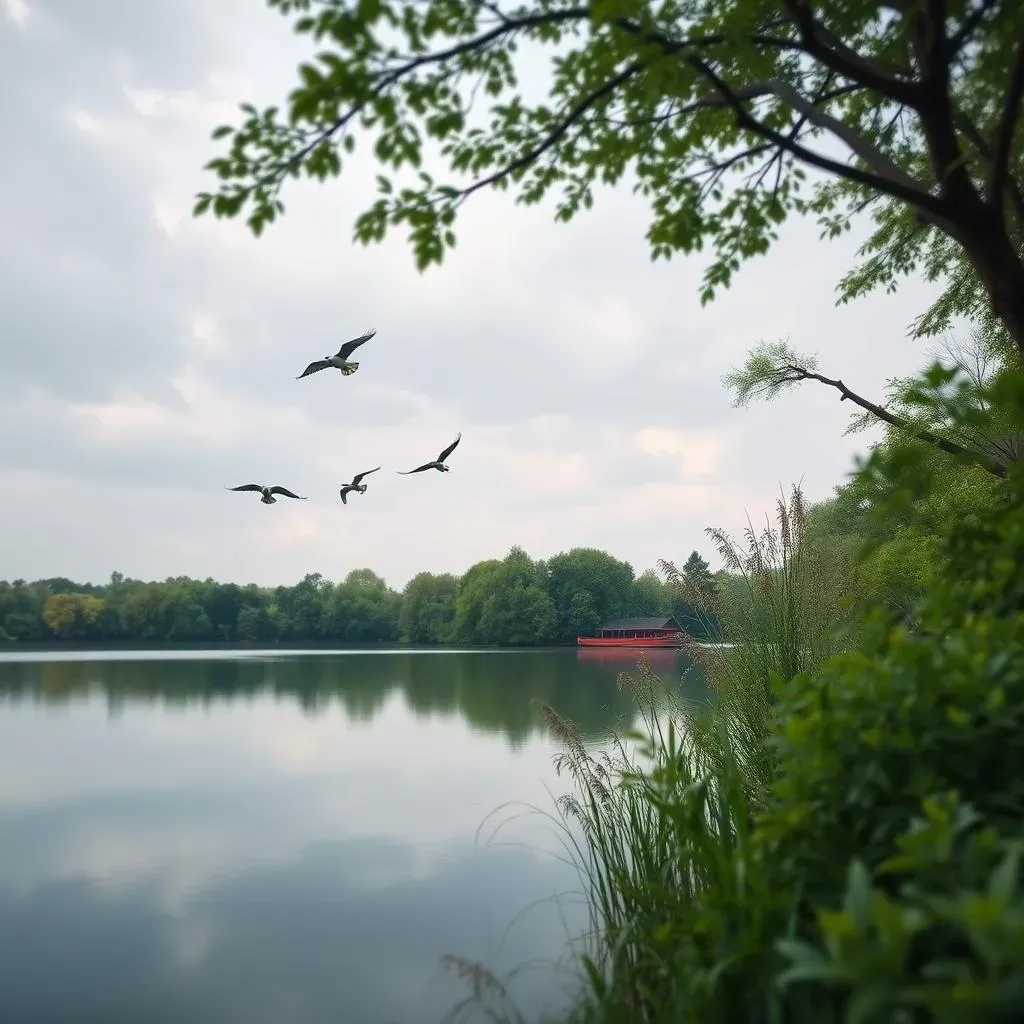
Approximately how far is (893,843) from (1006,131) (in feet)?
8.07

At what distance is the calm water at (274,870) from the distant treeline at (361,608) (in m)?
48.5

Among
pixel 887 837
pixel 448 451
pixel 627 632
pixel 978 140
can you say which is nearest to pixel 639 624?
pixel 627 632

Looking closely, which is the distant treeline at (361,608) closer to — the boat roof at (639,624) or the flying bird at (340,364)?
the boat roof at (639,624)

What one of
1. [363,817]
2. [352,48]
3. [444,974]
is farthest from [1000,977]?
[363,817]

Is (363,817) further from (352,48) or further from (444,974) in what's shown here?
(352,48)

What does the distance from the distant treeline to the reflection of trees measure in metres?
28.1

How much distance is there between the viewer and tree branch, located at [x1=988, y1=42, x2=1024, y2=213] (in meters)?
2.79

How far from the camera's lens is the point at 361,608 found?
72.9 m

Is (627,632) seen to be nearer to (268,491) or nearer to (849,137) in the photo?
(268,491)

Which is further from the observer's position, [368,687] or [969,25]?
[368,687]

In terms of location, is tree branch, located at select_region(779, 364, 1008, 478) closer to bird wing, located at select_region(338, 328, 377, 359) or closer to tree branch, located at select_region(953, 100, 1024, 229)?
tree branch, located at select_region(953, 100, 1024, 229)

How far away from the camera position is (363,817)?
29.2ft

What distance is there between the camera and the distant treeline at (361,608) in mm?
64562

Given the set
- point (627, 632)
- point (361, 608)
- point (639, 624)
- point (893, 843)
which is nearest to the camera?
point (893, 843)
